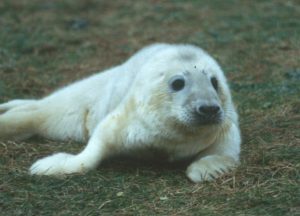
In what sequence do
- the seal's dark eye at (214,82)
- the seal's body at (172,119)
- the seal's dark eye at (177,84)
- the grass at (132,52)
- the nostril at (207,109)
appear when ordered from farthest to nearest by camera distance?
the seal's dark eye at (214,82)
the seal's dark eye at (177,84)
the seal's body at (172,119)
the nostril at (207,109)
the grass at (132,52)

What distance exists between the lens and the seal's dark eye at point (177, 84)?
5691 millimetres

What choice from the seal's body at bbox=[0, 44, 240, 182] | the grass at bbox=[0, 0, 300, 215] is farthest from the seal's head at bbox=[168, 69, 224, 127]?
the grass at bbox=[0, 0, 300, 215]

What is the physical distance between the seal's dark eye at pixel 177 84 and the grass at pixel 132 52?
2.13ft

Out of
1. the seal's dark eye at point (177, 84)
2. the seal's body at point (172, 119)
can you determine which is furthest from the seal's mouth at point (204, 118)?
the seal's dark eye at point (177, 84)

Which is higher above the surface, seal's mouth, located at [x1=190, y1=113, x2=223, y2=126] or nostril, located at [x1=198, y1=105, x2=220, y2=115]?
nostril, located at [x1=198, y1=105, x2=220, y2=115]

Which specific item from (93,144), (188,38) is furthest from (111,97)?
(188,38)

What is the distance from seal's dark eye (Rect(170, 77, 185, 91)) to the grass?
0.65m

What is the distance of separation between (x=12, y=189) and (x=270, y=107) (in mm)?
3211

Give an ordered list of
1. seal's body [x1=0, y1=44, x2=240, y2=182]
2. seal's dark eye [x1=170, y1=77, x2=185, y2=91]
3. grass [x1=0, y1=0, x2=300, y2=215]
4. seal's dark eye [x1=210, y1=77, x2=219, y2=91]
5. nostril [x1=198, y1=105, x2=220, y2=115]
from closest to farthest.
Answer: grass [x1=0, y1=0, x2=300, y2=215] → nostril [x1=198, y1=105, x2=220, y2=115] → seal's body [x1=0, y1=44, x2=240, y2=182] → seal's dark eye [x1=170, y1=77, x2=185, y2=91] → seal's dark eye [x1=210, y1=77, x2=219, y2=91]

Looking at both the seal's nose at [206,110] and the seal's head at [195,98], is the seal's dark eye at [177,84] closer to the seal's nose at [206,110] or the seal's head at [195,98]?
the seal's head at [195,98]

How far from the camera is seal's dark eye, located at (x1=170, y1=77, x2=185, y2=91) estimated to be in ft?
18.7

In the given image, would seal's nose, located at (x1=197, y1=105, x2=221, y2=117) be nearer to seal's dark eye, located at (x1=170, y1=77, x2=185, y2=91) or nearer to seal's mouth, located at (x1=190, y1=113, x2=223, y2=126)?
seal's mouth, located at (x1=190, y1=113, x2=223, y2=126)

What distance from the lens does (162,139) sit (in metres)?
5.65

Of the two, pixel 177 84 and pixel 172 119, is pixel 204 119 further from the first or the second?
pixel 177 84
